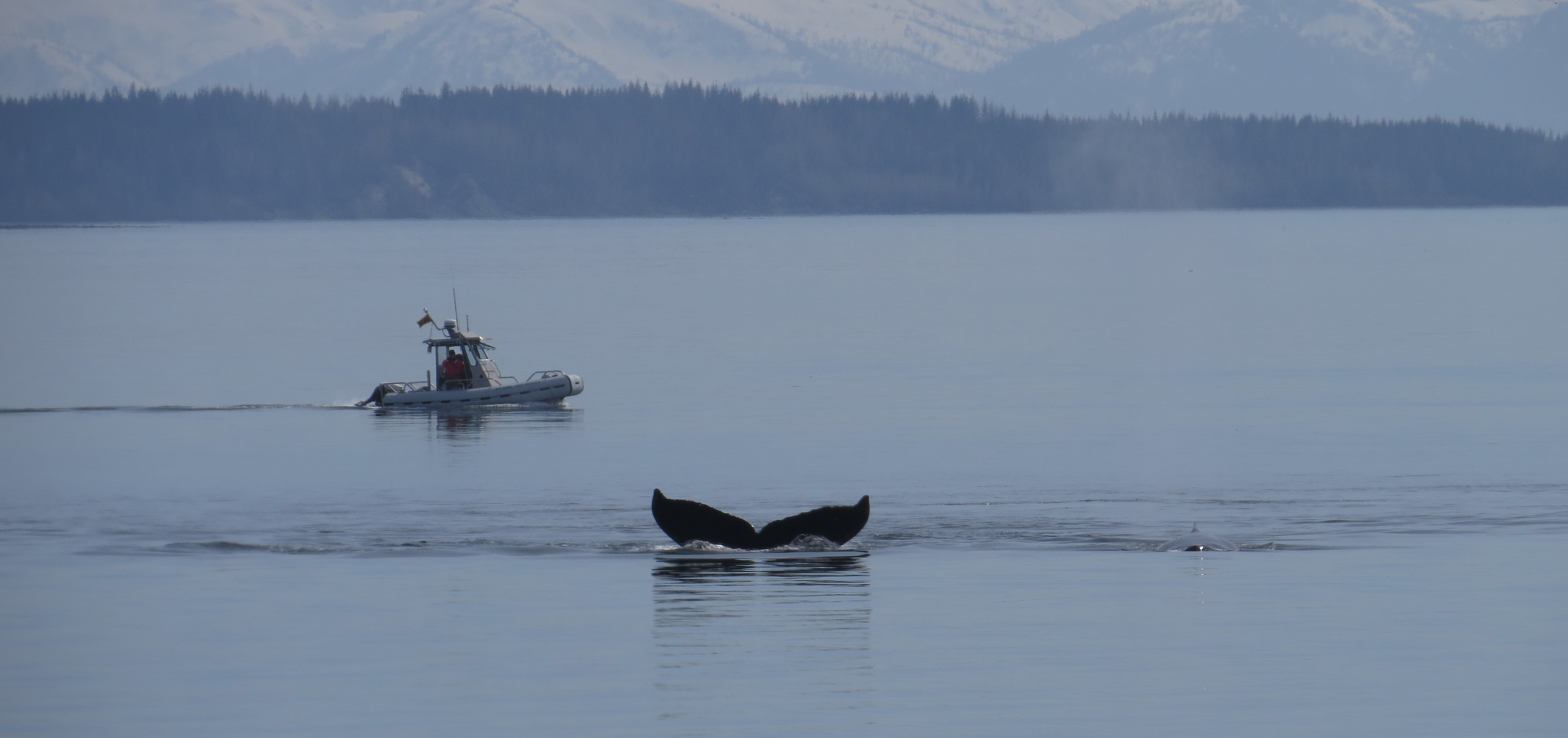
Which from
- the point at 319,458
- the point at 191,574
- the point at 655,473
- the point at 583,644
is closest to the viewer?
the point at 583,644

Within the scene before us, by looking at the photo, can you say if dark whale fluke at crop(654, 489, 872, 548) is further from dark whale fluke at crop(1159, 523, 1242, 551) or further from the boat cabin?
the boat cabin

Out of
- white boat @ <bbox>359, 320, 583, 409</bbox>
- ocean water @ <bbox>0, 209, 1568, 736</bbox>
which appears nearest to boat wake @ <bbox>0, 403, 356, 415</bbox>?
ocean water @ <bbox>0, 209, 1568, 736</bbox>

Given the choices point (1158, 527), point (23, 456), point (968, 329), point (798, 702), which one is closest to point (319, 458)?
point (23, 456)

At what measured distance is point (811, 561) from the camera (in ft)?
88.3

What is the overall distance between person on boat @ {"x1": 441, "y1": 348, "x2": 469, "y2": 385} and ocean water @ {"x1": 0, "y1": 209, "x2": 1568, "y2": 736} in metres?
1.61

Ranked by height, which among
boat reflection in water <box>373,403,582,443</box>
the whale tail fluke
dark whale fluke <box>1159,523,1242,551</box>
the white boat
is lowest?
dark whale fluke <box>1159,523,1242,551</box>

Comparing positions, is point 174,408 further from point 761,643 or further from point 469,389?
point 761,643

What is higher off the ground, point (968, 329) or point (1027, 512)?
point (968, 329)

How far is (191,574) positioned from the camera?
2650 cm

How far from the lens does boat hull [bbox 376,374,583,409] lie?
51.5 metres

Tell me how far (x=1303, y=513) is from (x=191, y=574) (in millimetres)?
15281

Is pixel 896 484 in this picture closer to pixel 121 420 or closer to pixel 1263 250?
pixel 121 420

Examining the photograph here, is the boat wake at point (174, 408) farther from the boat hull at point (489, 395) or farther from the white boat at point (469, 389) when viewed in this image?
the boat hull at point (489, 395)

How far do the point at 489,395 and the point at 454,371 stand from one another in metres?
1.10
